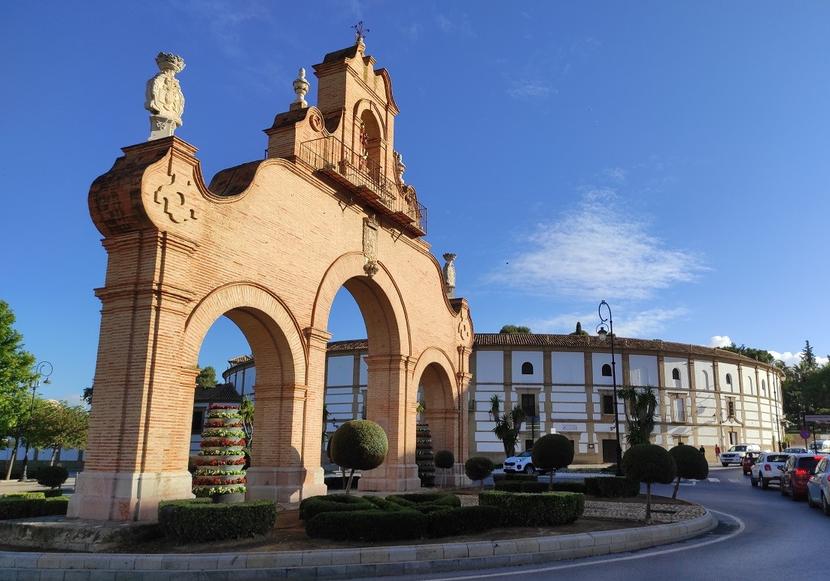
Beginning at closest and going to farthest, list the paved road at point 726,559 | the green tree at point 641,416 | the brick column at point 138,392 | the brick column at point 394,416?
the paved road at point 726,559, the brick column at point 138,392, the brick column at point 394,416, the green tree at point 641,416

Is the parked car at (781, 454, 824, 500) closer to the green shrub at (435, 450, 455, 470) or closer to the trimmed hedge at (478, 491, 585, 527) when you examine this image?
the green shrub at (435, 450, 455, 470)

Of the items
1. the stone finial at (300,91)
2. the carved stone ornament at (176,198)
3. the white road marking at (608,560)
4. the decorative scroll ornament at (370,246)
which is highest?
the stone finial at (300,91)

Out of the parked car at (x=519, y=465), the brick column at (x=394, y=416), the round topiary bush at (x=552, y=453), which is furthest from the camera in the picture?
the parked car at (x=519, y=465)

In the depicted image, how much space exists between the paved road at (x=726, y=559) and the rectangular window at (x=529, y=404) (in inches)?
1409

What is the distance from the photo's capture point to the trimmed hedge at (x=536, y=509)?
12.2 m

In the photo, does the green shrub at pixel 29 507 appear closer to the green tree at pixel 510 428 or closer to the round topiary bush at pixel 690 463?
the round topiary bush at pixel 690 463

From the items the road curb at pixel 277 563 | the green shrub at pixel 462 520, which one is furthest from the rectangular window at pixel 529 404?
the road curb at pixel 277 563

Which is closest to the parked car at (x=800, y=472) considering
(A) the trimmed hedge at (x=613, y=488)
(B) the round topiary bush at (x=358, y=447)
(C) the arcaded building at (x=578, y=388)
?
(A) the trimmed hedge at (x=613, y=488)

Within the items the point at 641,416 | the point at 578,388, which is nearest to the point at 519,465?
the point at 641,416

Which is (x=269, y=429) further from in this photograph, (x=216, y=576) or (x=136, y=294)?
(x=216, y=576)

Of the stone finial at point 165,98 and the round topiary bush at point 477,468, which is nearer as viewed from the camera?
the stone finial at point 165,98

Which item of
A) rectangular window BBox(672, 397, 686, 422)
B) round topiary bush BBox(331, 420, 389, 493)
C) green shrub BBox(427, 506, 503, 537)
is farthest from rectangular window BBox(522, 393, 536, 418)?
green shrub BBox(427, 506, 503, 537)

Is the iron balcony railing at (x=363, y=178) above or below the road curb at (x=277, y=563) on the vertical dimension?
above

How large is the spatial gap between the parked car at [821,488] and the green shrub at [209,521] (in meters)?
13.4
